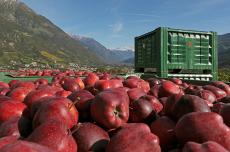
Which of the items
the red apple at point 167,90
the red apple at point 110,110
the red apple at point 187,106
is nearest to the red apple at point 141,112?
the red apple at point 110,110

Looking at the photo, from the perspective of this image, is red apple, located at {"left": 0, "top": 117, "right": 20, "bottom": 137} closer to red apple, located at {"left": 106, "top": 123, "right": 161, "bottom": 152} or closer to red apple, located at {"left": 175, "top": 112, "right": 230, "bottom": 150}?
red apple, located at {"left": 106, "top": 123, "right": 161, "bottom": 152}

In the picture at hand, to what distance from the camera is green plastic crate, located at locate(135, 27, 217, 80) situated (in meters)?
13.2

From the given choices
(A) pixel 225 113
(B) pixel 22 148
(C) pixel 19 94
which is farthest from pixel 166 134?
(C) pixel 19 94

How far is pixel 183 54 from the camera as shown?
1380 cm

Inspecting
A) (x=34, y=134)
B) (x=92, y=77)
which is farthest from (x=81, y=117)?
(x=92, y=77)

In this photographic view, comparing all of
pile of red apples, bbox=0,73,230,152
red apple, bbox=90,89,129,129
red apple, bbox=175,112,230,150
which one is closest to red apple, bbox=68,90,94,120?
pile of red apples, bbox=0,73,230,152

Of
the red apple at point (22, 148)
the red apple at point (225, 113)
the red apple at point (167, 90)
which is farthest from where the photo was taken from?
the red apple at point (167, 90)

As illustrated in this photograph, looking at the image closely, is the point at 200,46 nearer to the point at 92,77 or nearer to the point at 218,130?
the point at 92,77

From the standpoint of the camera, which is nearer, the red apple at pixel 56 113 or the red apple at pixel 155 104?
the red apple at pixel 56 113

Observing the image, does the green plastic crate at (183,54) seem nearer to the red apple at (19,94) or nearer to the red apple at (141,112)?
the red apple at (19,94)

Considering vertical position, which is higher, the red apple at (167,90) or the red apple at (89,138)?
the red apple at (167,90)

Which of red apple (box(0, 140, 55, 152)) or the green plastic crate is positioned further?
the green plastic crate

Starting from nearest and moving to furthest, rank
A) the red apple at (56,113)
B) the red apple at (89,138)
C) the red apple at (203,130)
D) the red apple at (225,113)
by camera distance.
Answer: the red apple at (203,130), the red apple at (89,138), the red apple at (56,113), the red apple at (225,113)

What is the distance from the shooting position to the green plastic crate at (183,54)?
13.2 metres
